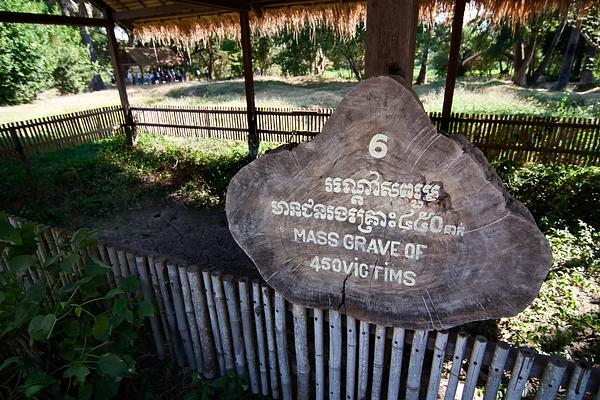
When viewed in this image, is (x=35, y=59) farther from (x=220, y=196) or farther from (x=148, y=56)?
(x=220, y=196)

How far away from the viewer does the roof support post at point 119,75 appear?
336 inches

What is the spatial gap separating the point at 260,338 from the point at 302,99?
18.9 meters

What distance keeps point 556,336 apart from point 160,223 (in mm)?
5226

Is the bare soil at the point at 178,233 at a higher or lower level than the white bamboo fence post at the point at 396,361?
lower

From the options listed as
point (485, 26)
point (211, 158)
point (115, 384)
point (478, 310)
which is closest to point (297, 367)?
point (115, 384)

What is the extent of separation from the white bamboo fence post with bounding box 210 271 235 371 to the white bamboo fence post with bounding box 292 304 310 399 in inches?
20.3

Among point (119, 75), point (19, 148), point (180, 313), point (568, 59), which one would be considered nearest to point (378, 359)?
point (180, 313)

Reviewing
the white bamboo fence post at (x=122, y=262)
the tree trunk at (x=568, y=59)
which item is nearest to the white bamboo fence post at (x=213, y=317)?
the white bamboo fence post at (x=122, y=262)

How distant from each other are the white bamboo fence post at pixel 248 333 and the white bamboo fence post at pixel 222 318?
5.3 inches

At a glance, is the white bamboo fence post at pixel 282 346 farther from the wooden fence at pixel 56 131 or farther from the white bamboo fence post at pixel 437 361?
the wooden fence at pixel 56 131

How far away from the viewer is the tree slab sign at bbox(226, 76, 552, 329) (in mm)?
1613

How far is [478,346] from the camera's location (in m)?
1.84

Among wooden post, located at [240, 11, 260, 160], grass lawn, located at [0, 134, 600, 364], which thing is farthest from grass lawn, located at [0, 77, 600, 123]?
wooden post, located at [240, 11, 260, 160]

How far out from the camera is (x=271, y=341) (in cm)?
245
